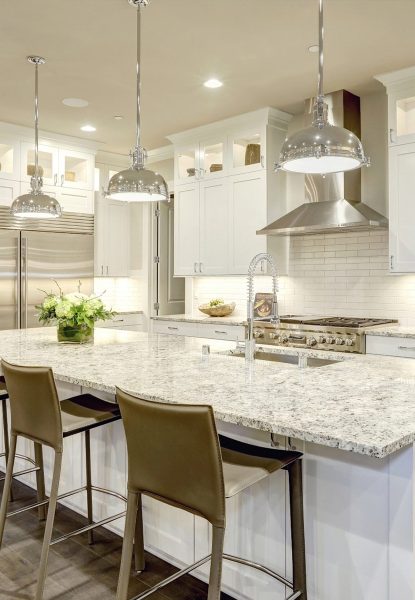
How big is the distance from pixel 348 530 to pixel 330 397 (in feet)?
1.36

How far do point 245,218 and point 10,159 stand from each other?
2.37 metres

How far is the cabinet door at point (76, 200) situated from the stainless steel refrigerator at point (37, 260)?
0.07 m

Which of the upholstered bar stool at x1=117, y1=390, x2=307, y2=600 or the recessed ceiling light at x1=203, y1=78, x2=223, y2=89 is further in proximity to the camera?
the recessed ceiling light at x1=203, y1=78, x2=223, y2=89

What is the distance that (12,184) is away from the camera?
201 inches

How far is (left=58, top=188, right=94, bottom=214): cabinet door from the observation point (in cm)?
555

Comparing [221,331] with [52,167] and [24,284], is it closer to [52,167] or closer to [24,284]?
[24,284]

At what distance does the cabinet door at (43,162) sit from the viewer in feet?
17.0

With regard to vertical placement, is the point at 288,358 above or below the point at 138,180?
below

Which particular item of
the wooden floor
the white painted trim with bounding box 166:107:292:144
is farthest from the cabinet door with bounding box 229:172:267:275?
the wooden floor

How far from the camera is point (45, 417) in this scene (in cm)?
208

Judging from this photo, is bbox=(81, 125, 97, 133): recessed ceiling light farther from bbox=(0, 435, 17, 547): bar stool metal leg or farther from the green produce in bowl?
bbox=(0, 435, 17, 547): bar stool metal leg

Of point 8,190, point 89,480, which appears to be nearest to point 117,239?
point 8,190

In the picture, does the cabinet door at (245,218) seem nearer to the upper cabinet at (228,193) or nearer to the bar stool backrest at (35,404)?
the upper cabinet at (228,193)

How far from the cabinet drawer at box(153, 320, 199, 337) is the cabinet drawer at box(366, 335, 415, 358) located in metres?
1.78
